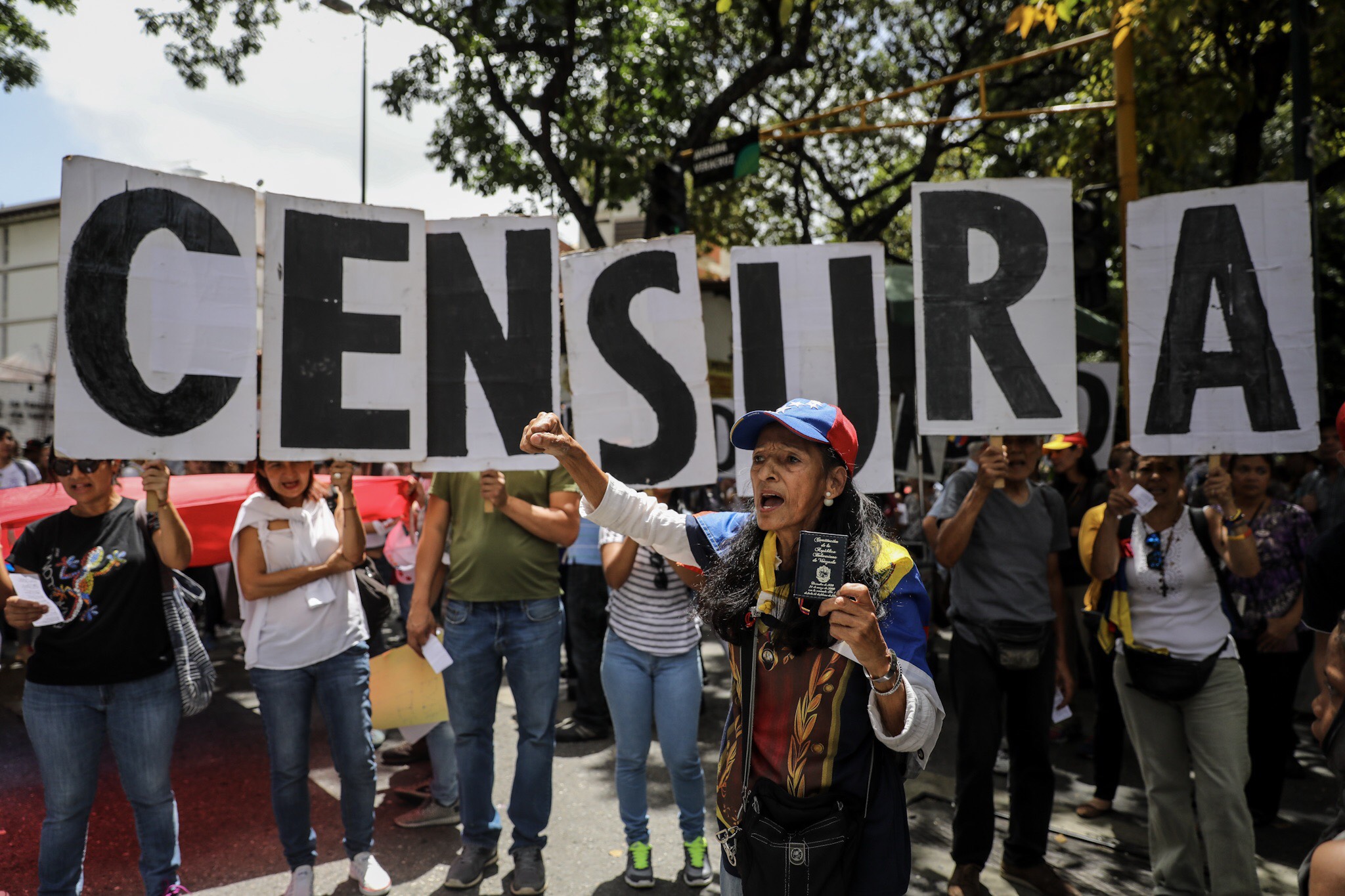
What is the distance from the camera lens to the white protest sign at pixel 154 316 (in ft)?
11.2

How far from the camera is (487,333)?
407 centimetres

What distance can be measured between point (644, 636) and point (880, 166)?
15.5 metres

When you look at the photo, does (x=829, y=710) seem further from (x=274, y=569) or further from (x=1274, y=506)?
(x=1274, y=506)

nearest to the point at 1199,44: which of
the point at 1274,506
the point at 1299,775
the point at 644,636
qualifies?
the point at 1274,506

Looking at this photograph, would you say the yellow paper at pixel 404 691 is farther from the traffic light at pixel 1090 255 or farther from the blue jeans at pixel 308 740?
the traffic light at pixel 1090 255

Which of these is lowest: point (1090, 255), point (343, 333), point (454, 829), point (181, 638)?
point (454, 829)

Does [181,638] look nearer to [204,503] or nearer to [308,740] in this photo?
[308,740]

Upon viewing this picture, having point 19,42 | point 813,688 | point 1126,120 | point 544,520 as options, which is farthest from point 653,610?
point 19,42

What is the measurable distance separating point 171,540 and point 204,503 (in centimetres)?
258

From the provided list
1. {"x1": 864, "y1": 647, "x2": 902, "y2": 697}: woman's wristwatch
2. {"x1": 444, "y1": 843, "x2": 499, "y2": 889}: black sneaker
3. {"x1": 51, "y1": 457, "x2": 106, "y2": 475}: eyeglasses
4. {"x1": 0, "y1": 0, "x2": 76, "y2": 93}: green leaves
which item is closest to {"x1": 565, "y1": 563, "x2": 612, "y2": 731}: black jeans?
{"x1": 444, "y1": 843, "x2": 499, "y2": 889}: black sneaker

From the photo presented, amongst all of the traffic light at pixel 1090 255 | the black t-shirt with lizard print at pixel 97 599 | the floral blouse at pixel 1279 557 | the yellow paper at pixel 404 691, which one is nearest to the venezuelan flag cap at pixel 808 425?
the black t-shirt with lizard print at pixel 97 599

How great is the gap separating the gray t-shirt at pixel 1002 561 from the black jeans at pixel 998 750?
17 centimetres

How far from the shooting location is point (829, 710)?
2.27 meters

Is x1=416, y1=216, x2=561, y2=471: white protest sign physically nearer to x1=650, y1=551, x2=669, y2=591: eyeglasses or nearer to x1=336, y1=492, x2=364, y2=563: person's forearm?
x1=336, y1=492, x2=364, y2=563: person's forearm
